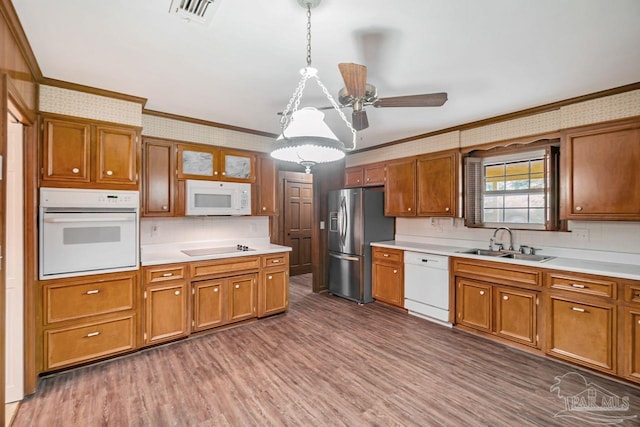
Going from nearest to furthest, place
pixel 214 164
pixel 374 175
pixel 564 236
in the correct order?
pixel 564 236 → pixel 214 164 → pixel 374 175

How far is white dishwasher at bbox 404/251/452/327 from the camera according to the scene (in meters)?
3.67

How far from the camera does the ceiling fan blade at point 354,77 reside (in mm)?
1665

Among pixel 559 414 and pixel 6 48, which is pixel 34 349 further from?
pixel 559 414

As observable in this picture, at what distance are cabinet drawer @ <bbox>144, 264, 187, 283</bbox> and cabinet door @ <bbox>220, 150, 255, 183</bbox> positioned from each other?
48.2 inches

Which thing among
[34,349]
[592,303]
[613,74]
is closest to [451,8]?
[613,74]

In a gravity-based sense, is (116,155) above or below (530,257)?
above

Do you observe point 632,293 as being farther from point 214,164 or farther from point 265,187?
point 214,164

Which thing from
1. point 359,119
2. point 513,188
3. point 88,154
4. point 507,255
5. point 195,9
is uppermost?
point 195,9

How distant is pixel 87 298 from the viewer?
8.76 feet

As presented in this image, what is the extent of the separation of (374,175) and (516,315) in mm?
2576

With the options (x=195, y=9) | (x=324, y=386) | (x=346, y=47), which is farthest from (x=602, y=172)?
(x=195, y=9)

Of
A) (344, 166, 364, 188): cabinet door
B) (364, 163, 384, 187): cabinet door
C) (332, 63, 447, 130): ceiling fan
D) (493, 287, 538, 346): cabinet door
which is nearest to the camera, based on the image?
(332, 63, 447, 130): ceiling fan

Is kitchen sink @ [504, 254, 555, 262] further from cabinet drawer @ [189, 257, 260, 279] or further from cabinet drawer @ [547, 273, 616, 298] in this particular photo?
cabinet drawer @ [189, 257, 260, 279]

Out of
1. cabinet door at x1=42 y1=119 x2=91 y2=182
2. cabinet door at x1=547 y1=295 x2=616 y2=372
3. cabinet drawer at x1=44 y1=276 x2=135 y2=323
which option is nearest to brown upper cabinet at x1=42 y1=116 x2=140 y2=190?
cabinet door at x1=42 y1=119 x2=91 y2=182
